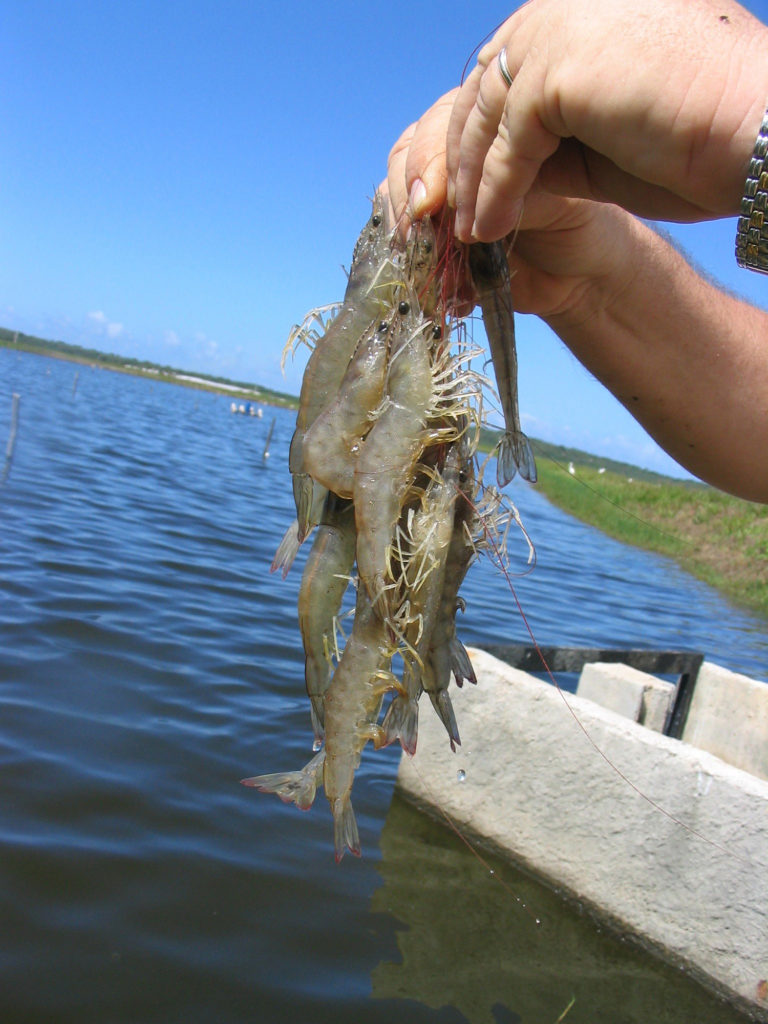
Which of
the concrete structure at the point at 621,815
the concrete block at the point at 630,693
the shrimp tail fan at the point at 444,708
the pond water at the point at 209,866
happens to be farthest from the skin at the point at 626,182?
the concrete block at the point at 630,693

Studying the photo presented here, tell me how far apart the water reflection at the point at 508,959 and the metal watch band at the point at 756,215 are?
4.09 meters

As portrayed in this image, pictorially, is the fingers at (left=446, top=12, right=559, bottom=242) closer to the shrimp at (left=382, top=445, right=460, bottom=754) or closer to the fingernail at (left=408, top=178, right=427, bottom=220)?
the fingernail at (left=408, top=178, right=427, bottom=220)

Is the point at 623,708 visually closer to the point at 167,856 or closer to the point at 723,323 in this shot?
the point at 167,856

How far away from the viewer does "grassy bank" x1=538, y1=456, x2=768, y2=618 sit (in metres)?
23.9

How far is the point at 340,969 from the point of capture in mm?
4547

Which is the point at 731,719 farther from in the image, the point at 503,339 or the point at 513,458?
the point at 503,339

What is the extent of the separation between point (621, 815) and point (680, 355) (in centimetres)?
321

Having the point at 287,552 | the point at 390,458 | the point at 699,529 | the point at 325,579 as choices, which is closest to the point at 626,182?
the point at 390,458

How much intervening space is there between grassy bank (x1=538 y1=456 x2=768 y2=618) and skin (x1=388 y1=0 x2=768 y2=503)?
16.0 metres

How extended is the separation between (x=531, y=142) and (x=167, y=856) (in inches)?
192

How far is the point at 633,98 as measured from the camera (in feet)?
4.93

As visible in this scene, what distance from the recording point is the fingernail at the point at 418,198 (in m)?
2.22

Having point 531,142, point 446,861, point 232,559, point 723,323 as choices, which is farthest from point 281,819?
point 232,559

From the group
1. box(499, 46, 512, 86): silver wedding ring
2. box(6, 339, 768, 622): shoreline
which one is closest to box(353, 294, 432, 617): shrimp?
box(499, 46, 512, 86): silver wedding ring
